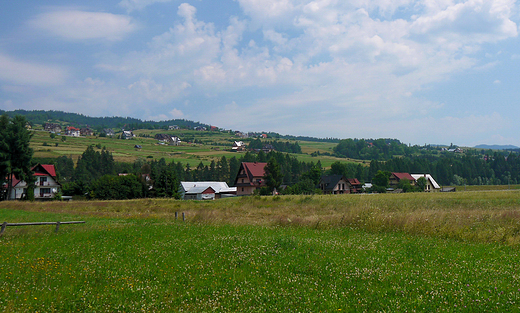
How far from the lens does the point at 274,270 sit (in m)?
10.1

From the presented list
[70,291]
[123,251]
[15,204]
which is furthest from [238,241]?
[15,204]

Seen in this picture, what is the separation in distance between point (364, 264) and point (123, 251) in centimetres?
917

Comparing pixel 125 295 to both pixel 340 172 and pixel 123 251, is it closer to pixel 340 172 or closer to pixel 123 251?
pixel 123 251

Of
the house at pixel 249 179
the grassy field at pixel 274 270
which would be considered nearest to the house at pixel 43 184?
the house at pixel 249 179

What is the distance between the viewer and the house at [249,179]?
90.4 metres

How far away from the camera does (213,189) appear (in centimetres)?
9300

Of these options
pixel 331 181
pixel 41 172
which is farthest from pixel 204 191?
pixel 41 172

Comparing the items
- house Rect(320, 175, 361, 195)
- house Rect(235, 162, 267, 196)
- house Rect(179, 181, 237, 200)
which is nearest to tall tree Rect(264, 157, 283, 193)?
house Rect(235, 162, 267, 196)

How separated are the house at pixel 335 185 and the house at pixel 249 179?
1971cm

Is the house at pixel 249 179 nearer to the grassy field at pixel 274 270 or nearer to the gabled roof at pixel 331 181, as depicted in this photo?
the gabled roof at pixel 331 181

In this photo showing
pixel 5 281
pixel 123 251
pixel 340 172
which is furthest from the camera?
pixel 340 172

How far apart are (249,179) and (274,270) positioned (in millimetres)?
80851

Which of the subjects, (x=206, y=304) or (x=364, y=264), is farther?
(x=364, y=264)

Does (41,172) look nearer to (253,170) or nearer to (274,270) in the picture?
(253,170)
